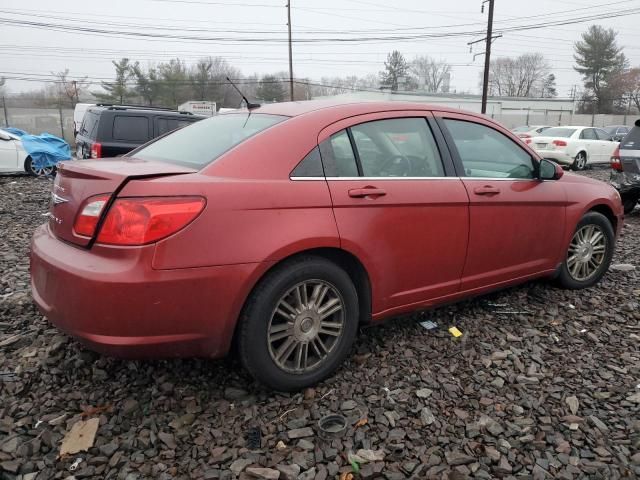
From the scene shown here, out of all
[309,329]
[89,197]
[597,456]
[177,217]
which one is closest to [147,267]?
[177,217]

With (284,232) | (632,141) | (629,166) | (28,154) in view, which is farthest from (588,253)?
(28,154)

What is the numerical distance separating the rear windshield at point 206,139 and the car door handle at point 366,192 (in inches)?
23.2

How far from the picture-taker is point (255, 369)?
8.18ft

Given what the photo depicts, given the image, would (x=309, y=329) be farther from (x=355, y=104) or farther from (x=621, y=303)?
(x=621, y=303)

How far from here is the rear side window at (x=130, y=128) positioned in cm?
1052

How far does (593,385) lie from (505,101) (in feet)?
204

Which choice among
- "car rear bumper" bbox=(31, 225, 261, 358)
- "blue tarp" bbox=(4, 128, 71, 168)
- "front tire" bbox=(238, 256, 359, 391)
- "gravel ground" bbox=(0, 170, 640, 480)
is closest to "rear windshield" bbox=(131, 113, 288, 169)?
"car rear bumper" bbox=(31, 225, 261, 358)

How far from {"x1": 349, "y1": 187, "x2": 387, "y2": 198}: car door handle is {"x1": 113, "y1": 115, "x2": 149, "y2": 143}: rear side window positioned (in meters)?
9.11

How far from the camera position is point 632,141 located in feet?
25.2

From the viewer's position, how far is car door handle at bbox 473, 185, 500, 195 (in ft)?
10.7

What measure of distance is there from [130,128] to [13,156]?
374cm

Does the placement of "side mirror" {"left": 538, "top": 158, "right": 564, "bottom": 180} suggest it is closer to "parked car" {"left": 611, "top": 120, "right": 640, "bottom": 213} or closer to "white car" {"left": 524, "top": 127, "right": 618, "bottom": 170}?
"parked car" {"left": 611, "top": 120, "right": 640, "bottom": 213}

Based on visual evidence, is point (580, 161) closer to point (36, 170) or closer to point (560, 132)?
point (560, 132)

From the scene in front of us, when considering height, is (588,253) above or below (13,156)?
below
